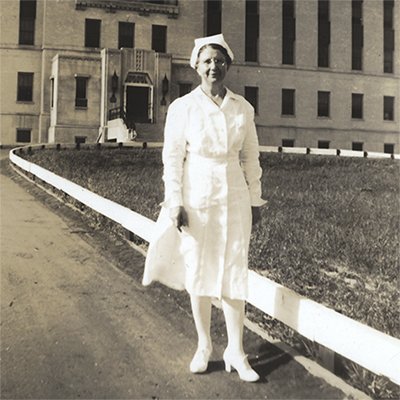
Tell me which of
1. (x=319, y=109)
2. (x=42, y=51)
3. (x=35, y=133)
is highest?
(x=42, y=51)

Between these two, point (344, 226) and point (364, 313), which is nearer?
point (364, 313)

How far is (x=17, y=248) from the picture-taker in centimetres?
754

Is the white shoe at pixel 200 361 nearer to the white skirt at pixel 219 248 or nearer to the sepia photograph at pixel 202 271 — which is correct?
the sepia photograph at pixel 202 271

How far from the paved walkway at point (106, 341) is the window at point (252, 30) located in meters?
35.1

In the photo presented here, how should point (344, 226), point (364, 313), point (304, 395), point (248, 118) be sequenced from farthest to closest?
point (344, 226), point (364, 313), point (248, 118), point (304, 395)

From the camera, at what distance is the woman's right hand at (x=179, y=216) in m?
3.59

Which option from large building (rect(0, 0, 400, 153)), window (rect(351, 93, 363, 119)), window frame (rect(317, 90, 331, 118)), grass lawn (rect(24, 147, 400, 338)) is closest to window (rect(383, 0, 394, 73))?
large building (rect(0, 0, 400, 153))

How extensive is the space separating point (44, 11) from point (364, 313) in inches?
1407

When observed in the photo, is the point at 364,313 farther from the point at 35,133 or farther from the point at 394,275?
the point at 35,133

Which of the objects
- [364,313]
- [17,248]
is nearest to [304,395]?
[364,313]

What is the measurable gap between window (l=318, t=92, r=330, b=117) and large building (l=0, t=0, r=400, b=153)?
0.27ft

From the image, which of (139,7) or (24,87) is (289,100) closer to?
(139,7)

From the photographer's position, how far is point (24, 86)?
3756 cm

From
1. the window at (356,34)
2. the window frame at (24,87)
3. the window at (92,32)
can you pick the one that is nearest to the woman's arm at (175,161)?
the window at (92,32)
